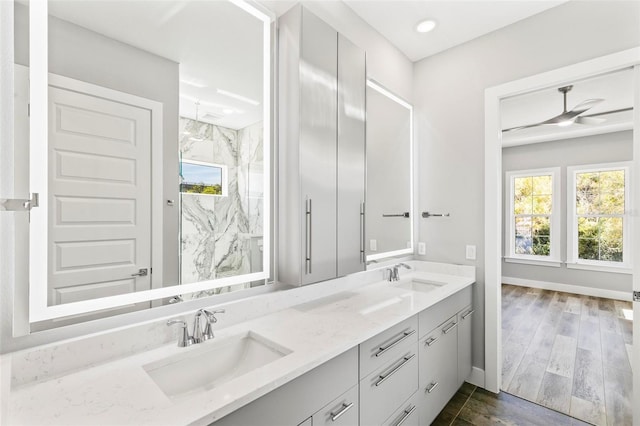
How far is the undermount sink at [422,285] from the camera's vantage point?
7.64ft

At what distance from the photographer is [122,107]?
1146 millimetres

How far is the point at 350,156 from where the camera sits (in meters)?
1.88

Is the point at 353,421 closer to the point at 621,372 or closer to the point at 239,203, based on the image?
the point at 239,203

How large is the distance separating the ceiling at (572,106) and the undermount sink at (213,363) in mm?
2896

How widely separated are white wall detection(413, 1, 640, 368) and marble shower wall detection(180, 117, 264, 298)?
1.70 meters

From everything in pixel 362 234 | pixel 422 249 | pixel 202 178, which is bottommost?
pixel 422 249

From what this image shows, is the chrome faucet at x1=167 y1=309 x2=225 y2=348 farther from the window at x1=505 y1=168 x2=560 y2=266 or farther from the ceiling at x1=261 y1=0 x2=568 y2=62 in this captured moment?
the window at x1=505 y1=168 x2=560 y2=266

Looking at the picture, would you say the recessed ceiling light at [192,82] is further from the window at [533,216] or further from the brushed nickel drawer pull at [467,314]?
the window at [533,216]

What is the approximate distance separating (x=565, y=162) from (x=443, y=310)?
15.9ft

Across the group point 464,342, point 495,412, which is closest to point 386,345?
point 464,342

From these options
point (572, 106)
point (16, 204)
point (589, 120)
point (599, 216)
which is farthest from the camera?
point (599, 216)

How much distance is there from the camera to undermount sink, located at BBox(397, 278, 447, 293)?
233cm

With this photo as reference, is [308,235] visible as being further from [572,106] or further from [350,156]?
[572,106]

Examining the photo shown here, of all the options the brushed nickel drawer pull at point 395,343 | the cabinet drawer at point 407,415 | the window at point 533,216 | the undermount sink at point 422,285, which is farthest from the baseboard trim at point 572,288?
the brushed nickel drawer pull at point 395,343
